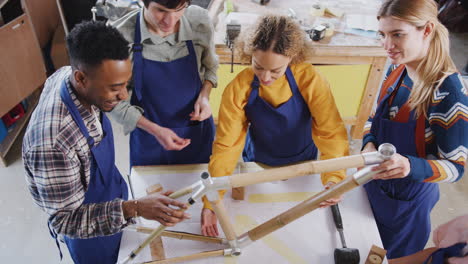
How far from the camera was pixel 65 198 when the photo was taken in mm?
1150

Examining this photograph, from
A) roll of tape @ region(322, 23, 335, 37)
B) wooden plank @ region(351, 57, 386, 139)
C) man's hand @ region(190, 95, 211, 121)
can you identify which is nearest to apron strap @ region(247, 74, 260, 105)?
man's hand @ region(190, 95, 211, 121)

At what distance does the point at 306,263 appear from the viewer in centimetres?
136

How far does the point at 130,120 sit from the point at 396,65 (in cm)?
120

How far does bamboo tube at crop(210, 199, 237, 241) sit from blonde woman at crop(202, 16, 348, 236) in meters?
0.13

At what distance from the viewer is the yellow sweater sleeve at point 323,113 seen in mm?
1513

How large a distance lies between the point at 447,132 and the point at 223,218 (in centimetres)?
86

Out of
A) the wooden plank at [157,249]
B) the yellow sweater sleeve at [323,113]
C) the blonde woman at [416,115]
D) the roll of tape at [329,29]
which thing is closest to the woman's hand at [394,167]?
the blonde woman at [416,115]

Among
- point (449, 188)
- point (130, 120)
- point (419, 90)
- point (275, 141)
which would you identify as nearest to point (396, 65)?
point (419, 90)

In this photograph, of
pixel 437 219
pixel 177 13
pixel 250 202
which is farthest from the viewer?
pixel 437 219

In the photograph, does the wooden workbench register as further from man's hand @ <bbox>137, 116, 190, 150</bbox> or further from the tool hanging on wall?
man's hand @ <bbox>137, 116, 190, 150</bbox>

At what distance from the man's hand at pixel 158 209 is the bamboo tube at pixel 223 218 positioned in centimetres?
11

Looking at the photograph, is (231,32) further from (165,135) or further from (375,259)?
(375,259)

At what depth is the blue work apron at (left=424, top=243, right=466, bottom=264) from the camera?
3.63 feet

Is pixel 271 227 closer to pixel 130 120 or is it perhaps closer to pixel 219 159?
pixel 219 159
